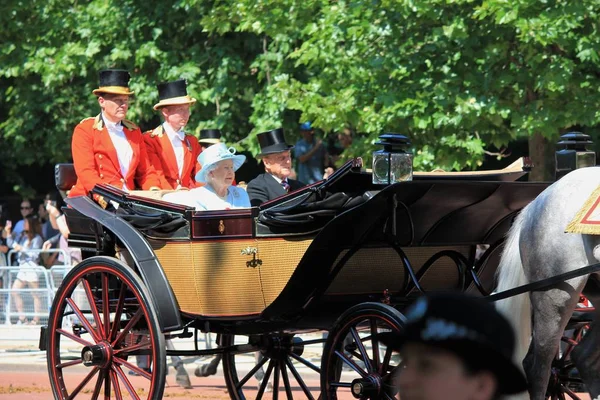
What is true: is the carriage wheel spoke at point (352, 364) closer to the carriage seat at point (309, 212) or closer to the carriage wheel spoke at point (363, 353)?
the carriage wheel spoke at point (363, 353)

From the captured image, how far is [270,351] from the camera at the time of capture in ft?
24.7

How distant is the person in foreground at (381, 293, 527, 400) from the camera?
235 centimetres

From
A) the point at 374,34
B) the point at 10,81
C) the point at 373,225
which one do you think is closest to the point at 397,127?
the point at 374,34

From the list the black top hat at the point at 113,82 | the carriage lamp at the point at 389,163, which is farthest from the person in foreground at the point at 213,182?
the carriage lamp at the point at 389,163

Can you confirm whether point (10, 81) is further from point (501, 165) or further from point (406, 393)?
point (406, 393)

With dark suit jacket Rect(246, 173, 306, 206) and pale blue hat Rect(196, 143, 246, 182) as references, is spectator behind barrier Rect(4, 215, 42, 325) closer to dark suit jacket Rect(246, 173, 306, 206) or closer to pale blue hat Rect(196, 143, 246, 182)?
dark suit jacket Rect(246, 173, 306, 206)

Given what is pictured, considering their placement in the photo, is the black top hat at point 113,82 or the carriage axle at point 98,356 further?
the black top hat at point 113,82

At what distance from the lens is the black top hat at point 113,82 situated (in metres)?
8.18

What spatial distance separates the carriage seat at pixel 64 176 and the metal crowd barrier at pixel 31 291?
5468 mm

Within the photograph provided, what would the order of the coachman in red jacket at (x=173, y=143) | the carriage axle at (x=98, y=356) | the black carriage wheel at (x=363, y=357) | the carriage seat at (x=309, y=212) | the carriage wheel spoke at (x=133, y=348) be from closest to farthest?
the black carriage wheel at (x=363, y=357)
the carriage seat at (x=309, y=212)
the carriage wheel spoke at (x=133, y=348)
the carriage axle at (x=98, y=356)
the coachman in red jacket at (x=173, y=143)

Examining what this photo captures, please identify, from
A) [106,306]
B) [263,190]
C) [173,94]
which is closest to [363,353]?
[106,306]

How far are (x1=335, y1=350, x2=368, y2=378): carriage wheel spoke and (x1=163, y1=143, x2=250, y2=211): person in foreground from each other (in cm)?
160

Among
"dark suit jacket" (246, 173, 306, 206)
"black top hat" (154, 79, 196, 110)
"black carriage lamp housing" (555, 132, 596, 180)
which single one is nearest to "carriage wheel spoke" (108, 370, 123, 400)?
"dark suit jacket" (246, 173, 306, 206)

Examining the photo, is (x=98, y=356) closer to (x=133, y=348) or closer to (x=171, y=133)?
(x=133, y=348)
